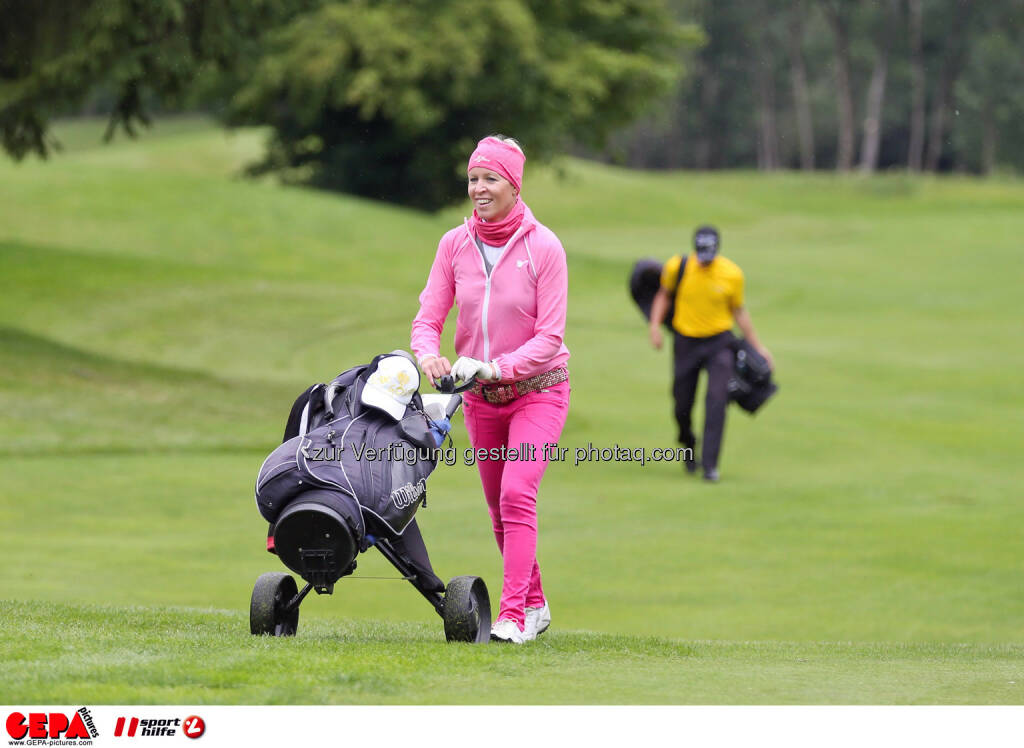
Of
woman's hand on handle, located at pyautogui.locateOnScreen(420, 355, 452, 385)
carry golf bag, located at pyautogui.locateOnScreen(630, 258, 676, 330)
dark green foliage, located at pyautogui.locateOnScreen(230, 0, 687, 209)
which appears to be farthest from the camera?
dark green foliage, located at pyautogui.locateOnScreen(230, 0, 687, 209)

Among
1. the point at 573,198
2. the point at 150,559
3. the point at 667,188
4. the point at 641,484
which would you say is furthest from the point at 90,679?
the point at 667,188

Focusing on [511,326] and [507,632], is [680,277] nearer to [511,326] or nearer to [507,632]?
[511,326]

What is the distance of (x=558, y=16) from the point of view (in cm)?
4500

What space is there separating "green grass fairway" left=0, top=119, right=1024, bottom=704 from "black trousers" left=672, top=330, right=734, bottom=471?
403 mm

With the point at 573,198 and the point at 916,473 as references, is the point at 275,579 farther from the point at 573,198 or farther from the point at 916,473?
the point at 573,198

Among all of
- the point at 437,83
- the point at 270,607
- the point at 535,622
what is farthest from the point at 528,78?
the point at 270,607

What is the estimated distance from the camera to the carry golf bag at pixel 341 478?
5805 mm

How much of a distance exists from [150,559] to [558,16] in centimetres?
3718

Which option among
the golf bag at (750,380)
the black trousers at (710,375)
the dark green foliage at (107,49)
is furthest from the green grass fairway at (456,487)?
the dark green foliage at (107,49)

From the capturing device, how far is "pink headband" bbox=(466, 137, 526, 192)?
6430 mm

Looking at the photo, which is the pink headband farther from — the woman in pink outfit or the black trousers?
the black trousers

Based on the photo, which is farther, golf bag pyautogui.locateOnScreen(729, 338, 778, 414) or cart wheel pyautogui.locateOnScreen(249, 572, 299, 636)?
golf bag pyautogui.locateOnScreen(729, 338, 778, 414)

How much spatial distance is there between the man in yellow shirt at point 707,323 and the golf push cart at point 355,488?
7.26m
